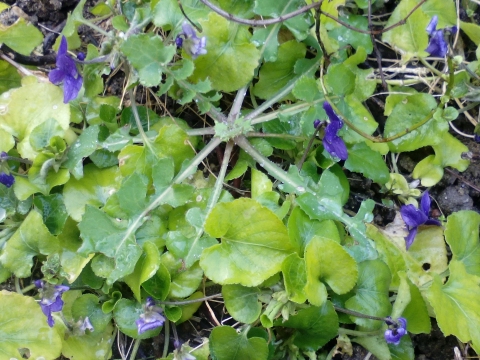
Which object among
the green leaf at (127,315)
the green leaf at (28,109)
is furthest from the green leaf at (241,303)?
the green leaf at (28,109)

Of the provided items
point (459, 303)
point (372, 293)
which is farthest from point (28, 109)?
point (459, 303)

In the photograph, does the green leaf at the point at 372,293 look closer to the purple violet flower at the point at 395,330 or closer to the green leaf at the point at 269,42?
the purple violet flower at the point at 395,330

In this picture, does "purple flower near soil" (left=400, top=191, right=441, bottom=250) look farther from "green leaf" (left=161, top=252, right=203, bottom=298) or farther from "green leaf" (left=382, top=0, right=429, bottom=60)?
"green leaf" (left=161, top=252, right=203, bottom=298)

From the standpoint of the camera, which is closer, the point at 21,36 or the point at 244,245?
the point at 244,245

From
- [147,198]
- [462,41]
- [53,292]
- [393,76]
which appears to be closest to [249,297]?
[147,198]

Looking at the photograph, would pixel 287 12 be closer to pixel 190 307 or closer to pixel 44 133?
pixel 44 133
